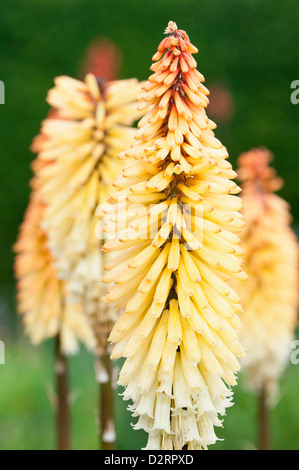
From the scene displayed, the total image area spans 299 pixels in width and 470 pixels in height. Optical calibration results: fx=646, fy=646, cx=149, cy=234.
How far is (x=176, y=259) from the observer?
2496 mm

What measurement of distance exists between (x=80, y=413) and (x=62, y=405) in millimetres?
2272

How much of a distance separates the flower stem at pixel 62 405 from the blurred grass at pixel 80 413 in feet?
2.69

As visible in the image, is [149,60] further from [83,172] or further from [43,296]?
[83,172]

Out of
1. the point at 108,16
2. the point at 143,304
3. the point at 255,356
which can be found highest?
the point at 108,16

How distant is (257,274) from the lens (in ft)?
16.0

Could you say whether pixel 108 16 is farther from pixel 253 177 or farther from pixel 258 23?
pixel 253 177

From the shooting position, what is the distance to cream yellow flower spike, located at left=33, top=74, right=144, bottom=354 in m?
3.87

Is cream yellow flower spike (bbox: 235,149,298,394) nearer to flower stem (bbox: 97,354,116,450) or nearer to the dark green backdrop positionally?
flower stem (bbox: 97,354,116,450)

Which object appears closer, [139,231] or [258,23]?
[139,231]

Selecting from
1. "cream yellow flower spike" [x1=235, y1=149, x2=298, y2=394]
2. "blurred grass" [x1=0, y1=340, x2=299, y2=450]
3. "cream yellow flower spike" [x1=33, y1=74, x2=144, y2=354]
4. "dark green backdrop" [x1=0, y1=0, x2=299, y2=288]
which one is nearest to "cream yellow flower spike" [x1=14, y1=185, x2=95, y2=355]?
"cream yellow flower spike" [x1=33, y1=74, x2=144, y2=354]

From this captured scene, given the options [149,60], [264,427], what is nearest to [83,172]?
[264,427]

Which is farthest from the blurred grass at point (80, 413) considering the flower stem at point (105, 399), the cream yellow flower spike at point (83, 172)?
the cream yellow flower spike at point (83, 172)


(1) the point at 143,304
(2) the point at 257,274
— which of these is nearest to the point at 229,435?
(2) the point at 257,274

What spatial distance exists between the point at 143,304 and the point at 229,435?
13.5 feet
